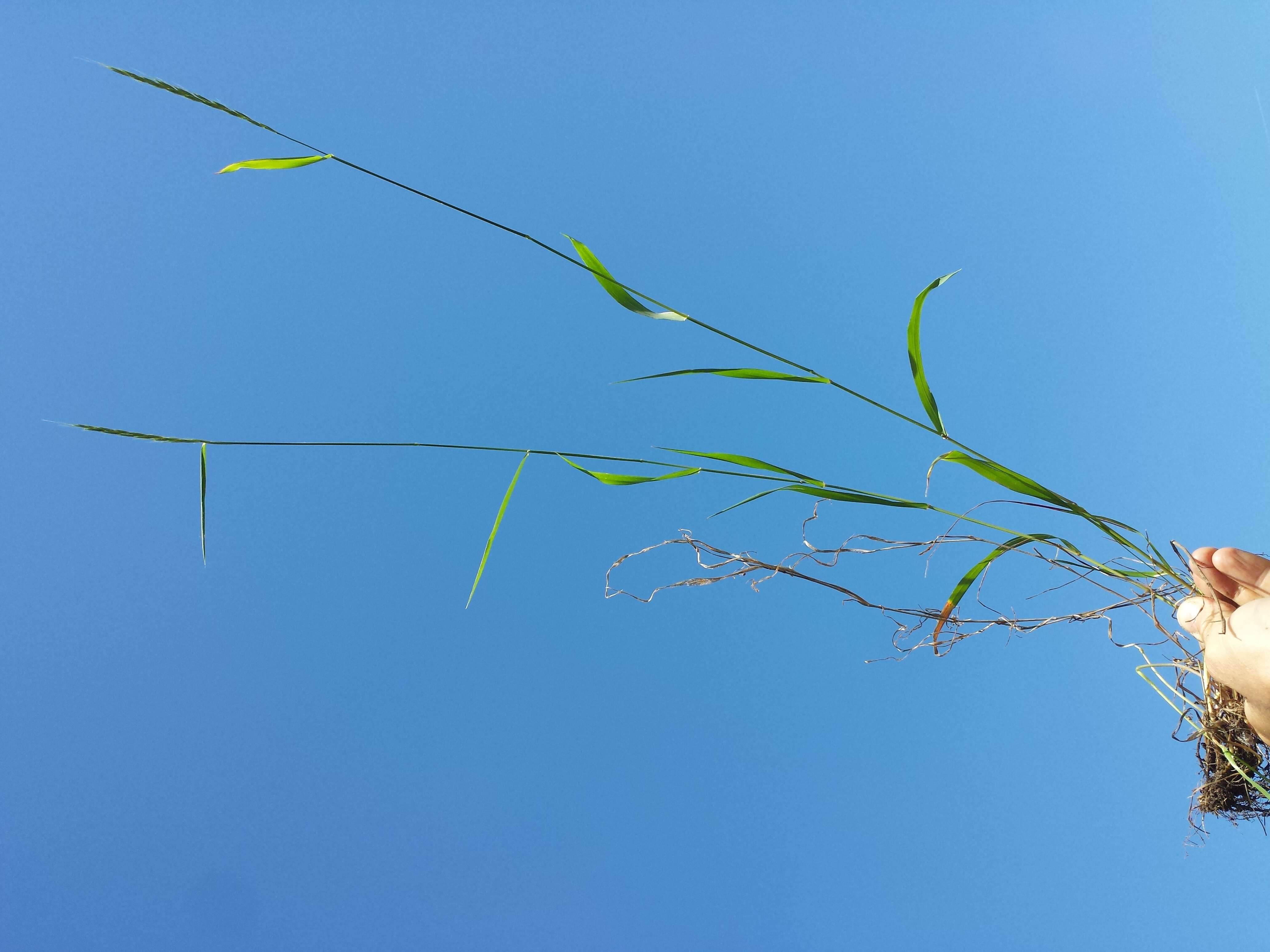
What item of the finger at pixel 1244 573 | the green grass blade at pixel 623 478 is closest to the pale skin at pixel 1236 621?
the finger at pixel 1244 573

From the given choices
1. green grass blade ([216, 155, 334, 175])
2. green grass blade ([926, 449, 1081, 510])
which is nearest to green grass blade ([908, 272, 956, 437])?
green grass blade ([926, 449, 1081, 510])

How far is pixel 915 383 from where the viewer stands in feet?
1.97

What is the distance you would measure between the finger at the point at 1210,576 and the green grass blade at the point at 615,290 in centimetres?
43

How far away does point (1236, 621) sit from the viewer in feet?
1.78

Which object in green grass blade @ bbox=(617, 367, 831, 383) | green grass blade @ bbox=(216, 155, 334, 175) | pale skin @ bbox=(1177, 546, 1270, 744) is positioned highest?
green grass blade @ bbox=(216, 155, 334, 175)

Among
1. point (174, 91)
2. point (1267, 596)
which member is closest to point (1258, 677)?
point (1267, 596)

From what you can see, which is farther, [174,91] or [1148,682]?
[1148,682]

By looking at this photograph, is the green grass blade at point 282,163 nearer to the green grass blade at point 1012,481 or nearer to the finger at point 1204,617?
the green grass blade at point 1012,481

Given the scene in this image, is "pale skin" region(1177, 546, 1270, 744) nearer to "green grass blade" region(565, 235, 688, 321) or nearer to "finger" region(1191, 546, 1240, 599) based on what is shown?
"finger" region(1191, 546, 1240, 599)

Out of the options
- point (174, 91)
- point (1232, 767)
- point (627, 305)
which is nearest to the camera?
point (174, 91)

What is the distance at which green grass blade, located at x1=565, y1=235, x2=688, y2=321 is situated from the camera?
57 centimetres

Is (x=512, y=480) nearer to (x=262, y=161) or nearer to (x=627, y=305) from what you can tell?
(x=627, y=305)

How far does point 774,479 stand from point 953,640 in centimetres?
20

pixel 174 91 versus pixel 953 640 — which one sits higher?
pixel 174 91
